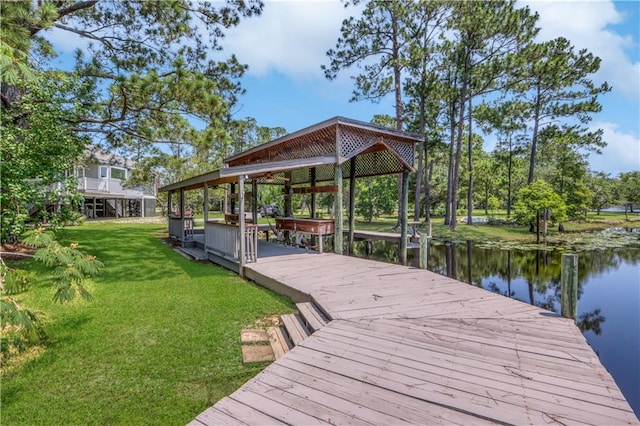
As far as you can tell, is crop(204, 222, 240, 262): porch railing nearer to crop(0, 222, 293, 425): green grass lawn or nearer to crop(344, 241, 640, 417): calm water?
crop(0, 222, 293, 425): green grass lawn

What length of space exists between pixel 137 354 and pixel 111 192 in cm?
2466

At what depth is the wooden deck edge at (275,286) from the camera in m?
4.95

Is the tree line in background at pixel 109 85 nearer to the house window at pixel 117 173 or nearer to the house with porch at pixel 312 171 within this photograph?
the house with porch at pixel 312 171

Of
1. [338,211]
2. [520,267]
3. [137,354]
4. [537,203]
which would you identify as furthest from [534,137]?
[137,354]

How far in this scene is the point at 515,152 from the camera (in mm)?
25250

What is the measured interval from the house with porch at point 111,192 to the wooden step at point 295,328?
1884 cm

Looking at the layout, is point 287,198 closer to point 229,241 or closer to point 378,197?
point 229,241

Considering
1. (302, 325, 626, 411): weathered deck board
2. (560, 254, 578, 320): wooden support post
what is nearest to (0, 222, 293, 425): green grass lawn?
(302, 325, 626, 411): weathered deck board

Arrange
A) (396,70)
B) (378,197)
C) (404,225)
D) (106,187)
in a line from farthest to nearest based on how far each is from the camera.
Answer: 1. (378,197)
2. (106,187)
3. (396,70)
4. (404,225)

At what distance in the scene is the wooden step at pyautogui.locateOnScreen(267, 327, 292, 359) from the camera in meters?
3.70

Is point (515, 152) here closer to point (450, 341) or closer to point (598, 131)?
point (598, 131)

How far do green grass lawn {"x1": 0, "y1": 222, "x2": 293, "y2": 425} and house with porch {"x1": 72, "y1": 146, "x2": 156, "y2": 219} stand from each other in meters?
16.4

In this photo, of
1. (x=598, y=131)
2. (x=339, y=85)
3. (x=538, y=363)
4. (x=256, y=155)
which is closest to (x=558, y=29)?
(x=598, y=131)

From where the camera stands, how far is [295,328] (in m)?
4.02
